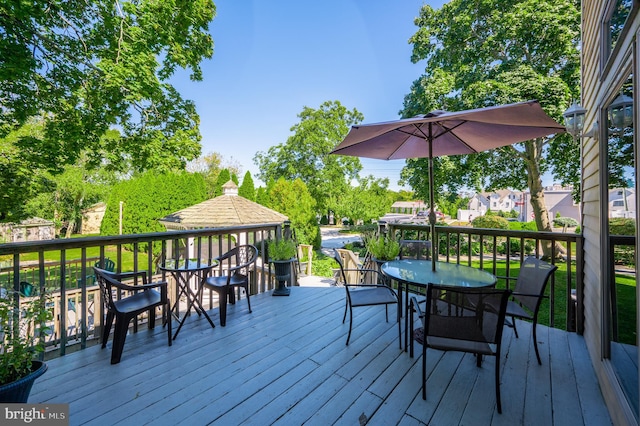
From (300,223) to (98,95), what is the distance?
996 centimetres

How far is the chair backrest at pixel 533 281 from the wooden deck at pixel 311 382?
52 cm

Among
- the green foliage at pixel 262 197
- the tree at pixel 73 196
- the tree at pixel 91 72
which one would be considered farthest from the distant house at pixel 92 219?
the tree at pixel 91 72

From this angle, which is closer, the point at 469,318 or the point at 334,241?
the point at 469,318

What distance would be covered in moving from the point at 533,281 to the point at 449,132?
6.10 ft

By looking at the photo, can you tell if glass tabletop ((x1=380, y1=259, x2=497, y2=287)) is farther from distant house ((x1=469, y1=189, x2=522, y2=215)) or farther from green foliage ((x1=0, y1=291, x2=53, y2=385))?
distant house ((x1=469, y1=189, x2=522, y2=215))

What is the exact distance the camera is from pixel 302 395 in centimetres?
199

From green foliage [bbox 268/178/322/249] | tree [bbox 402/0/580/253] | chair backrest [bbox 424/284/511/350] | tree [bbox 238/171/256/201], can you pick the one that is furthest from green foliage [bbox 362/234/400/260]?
tree [bbox 238/171/256/201]

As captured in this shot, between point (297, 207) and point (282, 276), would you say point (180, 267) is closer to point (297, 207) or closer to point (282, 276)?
point (282, 276)

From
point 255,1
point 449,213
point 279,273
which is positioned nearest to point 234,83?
point 255,1

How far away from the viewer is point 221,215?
28.8 feet

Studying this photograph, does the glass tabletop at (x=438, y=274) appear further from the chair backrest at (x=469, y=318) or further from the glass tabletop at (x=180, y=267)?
the glass tabletop at (x=180, y=267)

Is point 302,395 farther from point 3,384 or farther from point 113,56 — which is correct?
point 113,56

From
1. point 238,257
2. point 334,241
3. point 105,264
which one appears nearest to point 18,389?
point 105,264

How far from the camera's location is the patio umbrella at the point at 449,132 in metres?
2.28
